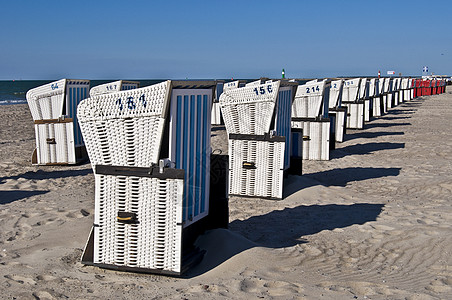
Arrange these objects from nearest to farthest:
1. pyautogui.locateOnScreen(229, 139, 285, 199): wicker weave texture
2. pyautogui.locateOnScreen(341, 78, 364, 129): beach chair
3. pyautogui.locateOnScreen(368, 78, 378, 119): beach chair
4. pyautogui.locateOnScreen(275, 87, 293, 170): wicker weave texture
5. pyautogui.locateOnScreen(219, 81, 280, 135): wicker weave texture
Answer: pyautogui.locateOnScreen(229, 139, 285, 199): wicker weave texture, pyautogui.locateOnScreen(219, 81, 280, 135): wicker weave texture, pyautogui.locateOnScreen(275, 87, 293, 170): wicker weave texture, pyautogui.locateOnScreen(341, 78, 364, 129): beach chair, pyautogui.locateOnScreen(368, 78, 378, 119): beach chair

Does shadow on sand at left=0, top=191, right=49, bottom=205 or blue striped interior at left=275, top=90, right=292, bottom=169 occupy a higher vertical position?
blue striped interior at left=275, top=90, right=292, bottom=169

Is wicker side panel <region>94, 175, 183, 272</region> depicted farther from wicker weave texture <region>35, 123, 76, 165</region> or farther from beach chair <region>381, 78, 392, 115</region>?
beach chair <region>381, 78, 392, 115</region>

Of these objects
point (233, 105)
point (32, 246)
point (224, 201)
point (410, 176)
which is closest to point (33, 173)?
point (233, 105)

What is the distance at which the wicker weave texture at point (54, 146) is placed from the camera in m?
10.5

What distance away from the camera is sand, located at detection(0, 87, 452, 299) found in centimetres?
427

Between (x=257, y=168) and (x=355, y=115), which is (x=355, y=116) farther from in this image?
(x=257, y=168)

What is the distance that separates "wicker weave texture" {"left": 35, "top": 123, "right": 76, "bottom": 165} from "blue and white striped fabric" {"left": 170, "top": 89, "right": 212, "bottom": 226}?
5806 mm

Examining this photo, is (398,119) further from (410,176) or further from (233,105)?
(233,105)

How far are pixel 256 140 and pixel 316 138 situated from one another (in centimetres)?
408

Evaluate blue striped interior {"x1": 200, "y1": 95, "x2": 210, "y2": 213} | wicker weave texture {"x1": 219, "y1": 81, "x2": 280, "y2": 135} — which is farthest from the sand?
wicker weave texture {"x1": 219, "y1": 81, "x2": 280, "y2": 135}

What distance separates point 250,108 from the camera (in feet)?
26.9

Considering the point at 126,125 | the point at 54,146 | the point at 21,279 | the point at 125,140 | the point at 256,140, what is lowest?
the point at 21,279

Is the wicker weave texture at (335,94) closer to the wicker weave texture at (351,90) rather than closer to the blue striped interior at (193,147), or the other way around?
the wicker weave texture at (351,90)

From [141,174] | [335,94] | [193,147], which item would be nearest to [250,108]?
[193,147]
